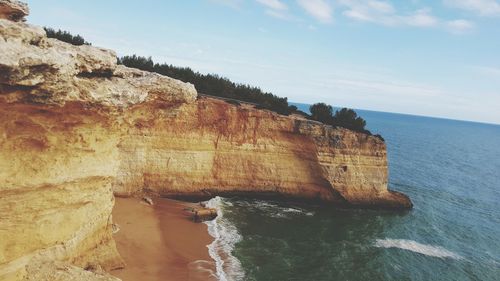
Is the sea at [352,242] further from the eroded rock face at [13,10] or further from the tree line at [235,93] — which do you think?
the eroded rock face at [13,10]

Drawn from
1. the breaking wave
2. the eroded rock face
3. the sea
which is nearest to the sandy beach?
the breaking wave

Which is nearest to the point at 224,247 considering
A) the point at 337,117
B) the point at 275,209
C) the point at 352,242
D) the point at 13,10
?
the point at 275,209

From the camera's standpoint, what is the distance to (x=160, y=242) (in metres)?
17.7

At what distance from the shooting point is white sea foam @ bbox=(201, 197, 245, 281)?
15880 millimetres

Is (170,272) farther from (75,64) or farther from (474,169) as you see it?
(474,169)

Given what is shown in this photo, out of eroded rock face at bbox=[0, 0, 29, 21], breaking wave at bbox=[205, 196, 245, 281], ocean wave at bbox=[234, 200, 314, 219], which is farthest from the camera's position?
ocean wave at bbox=[234, 200, 314, 219]

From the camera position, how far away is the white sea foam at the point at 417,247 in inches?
854

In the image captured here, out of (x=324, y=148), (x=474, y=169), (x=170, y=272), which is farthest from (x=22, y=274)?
(x=474, y=169)

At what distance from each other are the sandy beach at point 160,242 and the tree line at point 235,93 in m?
11.5

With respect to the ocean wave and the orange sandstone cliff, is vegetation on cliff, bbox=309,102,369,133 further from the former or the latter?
the orange sandstone cliff

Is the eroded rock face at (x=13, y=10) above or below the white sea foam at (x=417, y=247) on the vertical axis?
above

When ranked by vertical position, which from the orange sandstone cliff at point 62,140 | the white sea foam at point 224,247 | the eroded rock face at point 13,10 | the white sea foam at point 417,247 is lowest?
the white sea foam at point 417,247

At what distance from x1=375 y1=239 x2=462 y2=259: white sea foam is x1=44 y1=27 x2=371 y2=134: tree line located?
924 cm

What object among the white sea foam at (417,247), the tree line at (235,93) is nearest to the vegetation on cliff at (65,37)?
the tree line at (235,93)
